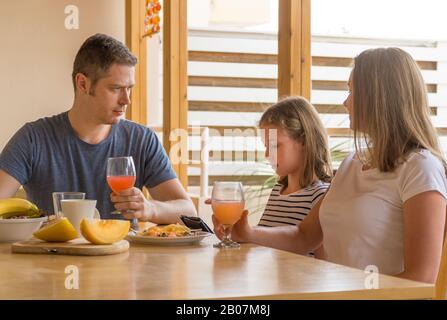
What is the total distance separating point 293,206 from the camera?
243 centimetres

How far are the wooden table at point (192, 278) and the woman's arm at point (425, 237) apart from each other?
277 millimetres

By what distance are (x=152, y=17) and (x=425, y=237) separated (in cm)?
393

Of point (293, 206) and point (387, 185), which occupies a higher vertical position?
point (387, 185)

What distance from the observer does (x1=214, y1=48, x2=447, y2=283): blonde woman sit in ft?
5.71

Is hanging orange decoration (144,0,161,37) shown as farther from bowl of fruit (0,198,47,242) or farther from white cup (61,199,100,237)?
white cup (61,199,100,237)

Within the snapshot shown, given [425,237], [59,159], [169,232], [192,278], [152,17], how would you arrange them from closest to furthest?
[192,278] < [425,237] < [169,232] < [59,159] < [152,17]

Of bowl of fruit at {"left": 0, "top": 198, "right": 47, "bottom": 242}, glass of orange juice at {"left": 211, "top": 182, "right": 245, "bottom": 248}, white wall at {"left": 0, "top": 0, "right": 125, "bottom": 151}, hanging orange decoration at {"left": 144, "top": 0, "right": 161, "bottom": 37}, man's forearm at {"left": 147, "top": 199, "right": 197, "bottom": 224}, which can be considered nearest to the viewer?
glass of orange juice at {"left": 211, "top": 182, "right": 245, "bottom": 248}

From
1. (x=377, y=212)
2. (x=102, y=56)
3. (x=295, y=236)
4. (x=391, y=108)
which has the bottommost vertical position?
(x=295, y=236)

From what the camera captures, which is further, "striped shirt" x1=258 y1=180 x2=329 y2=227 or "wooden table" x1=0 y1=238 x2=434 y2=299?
"striped shirt" x1=258 y1=180 x2=329 y2=227

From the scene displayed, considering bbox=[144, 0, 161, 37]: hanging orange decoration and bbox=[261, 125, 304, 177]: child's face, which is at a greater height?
bbox=[144, 0, 161, 37]: hanging orange decoration

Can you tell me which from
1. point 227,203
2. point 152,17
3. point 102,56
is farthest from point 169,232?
point 152,17

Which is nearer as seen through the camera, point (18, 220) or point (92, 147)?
point (18, 220)

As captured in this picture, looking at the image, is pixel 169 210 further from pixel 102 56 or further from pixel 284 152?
pixel 102 56

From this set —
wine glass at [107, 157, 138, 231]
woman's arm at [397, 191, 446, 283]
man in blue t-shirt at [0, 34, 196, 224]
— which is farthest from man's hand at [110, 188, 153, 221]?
woman's arm at [397, 191, 446, 283]
